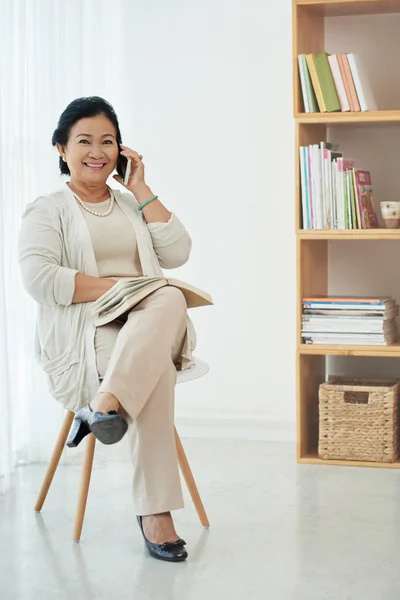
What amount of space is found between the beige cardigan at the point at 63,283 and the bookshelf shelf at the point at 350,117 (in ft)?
2.58

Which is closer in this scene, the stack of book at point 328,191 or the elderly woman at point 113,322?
the elderly woman at point 113,322

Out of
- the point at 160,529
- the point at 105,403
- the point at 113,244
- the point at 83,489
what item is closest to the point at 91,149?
the point at 113,244

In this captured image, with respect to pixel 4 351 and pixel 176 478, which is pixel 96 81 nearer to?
pixel 4 351

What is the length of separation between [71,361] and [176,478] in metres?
0.41

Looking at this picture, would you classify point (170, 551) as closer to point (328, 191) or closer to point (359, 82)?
point (328, 191)

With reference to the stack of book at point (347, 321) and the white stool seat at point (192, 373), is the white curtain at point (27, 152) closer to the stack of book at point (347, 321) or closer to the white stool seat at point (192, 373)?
the white stool seat at point (192, 373)

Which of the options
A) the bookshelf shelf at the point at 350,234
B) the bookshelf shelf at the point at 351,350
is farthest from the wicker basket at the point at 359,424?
the bookshelf shelf at the point at 350,234

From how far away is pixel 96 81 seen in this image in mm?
3479

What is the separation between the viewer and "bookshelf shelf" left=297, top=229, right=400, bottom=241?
3035 mm

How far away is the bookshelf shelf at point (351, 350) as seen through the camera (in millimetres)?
3066

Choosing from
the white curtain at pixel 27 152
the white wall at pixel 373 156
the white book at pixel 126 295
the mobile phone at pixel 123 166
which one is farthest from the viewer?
the white wall at pixel 373 156

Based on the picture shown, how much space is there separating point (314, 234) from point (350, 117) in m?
0.41

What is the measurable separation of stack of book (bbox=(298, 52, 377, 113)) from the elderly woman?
2.56 ft

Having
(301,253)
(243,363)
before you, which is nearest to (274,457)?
(243,363)
